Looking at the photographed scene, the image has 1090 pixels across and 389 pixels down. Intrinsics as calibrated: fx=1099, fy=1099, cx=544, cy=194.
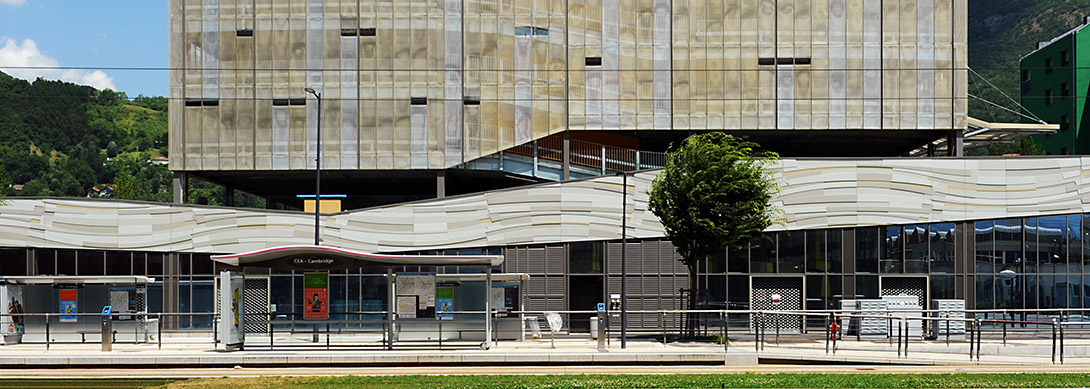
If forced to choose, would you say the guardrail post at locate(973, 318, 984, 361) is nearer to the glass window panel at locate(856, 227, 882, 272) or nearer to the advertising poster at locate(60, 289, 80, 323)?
the glass window panel at locate(856, 227, 882, 272)

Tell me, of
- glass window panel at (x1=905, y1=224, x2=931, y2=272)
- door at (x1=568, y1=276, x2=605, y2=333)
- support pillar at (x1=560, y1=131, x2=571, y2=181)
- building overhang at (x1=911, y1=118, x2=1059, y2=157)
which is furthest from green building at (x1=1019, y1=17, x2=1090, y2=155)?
door at (x1=568, y1=276, x2=605, y2=333)

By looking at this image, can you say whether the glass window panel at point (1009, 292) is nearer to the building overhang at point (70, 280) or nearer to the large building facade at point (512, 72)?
the large building facade at point (512, 72)

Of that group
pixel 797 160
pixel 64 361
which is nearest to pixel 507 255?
pixel 797 160

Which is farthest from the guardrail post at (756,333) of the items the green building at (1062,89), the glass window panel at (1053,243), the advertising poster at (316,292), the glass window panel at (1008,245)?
the green building at (1062,89)

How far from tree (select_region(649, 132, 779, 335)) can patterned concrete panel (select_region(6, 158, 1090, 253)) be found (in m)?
7.13

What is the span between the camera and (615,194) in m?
43.8

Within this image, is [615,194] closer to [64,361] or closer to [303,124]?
[303,124]

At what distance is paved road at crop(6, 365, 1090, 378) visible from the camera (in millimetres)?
24688

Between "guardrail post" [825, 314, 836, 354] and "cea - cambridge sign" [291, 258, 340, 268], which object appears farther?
"cea - cambridge sign" [291, 258, 340, 268]

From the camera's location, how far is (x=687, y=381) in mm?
21062

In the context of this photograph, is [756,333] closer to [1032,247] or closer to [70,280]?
[1032,247]

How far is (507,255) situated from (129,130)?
508 ft

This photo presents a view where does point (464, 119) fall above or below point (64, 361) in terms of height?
above

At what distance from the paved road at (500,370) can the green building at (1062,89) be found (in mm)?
71085
